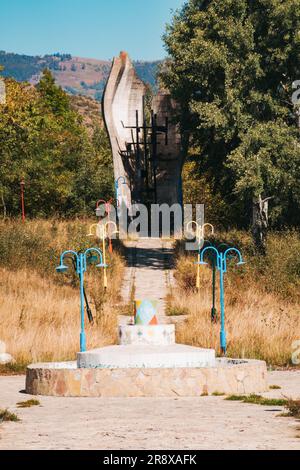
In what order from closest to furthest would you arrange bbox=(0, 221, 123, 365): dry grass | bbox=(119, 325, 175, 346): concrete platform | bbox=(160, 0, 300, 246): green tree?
bbox=(119, 325, 175, 346): concrete platform < bbox=(0, 221, 123, 365): dry grass < bbox=(160, 0, 300, 246): green tree

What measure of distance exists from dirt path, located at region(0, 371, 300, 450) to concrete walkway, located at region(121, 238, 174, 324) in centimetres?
1326

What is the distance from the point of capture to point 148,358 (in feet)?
59.1

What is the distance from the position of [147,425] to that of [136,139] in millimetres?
37106

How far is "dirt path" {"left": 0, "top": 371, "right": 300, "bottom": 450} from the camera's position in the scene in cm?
1220

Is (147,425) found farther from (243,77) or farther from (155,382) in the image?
(243,77)

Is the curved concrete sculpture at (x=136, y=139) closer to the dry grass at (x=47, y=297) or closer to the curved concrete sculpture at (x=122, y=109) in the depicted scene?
the curved concrete sculpture at (x=122, y=109)

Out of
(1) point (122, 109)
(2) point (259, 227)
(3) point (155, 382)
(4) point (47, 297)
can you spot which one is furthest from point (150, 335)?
(1) point (122, 109)

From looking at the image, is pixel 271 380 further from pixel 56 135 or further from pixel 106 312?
pixel 56 135

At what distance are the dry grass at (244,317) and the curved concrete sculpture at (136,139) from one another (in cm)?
1393

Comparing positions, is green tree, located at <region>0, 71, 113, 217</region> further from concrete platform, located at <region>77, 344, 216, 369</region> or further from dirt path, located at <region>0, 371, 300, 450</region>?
dirt path, located at <region>0, 371, 300, 450</region>

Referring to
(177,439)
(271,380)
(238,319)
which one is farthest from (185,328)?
(177,439)

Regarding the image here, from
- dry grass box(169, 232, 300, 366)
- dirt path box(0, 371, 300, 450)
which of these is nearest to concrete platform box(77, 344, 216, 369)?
dirt path box(0, 371, 300, 450)

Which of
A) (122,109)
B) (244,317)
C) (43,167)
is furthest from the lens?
(43,167)
